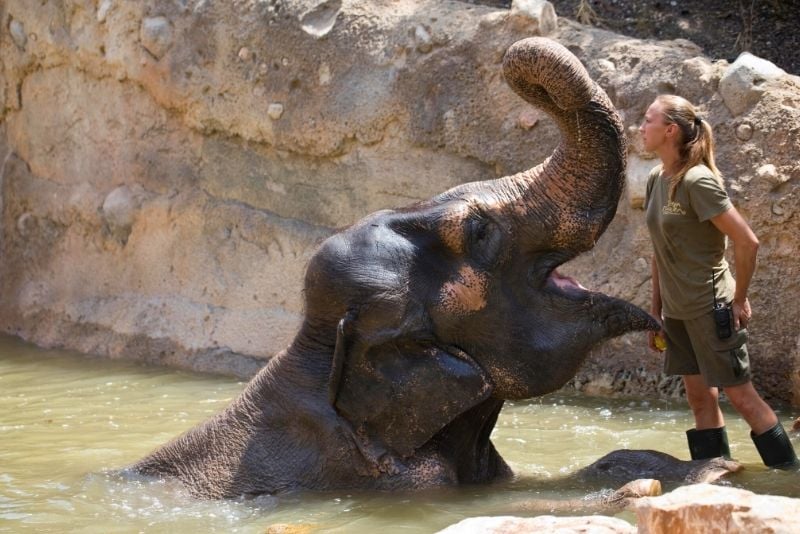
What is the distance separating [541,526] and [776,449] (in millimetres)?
2179

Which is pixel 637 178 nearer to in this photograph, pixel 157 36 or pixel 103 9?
pixel 157 36

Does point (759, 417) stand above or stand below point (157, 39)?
below

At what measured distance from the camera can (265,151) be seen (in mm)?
9266

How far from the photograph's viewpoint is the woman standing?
5.08 metres

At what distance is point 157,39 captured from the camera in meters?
9.48

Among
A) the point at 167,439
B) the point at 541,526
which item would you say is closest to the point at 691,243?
the point at 541,526

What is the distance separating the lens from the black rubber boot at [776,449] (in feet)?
16.9

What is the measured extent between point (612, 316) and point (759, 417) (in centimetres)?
103

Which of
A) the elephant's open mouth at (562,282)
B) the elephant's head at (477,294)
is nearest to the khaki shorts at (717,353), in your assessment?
the elephant's head at (477,294)

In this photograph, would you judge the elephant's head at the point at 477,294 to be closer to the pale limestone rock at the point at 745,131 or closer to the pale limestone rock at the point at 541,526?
the pale limestone rock at the point at 541,526

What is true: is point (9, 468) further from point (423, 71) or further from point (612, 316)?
point (423, 71)

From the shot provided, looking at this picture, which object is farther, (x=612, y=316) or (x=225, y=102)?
(x=225, y=102)

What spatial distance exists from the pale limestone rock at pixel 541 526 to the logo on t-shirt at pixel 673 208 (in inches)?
82.8

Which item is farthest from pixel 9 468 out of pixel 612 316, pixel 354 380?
pixel 612 316
